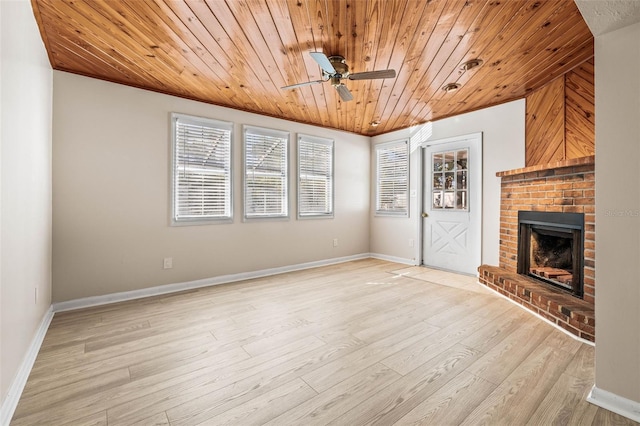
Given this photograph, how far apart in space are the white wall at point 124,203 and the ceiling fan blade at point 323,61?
2.18 meters

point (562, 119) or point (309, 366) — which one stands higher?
point (562, 119)

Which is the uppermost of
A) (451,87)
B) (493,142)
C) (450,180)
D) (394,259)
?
(451,87)

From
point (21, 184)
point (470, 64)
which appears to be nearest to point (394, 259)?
point (470, 64)

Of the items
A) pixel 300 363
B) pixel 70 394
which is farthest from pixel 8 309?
pixel 300 363

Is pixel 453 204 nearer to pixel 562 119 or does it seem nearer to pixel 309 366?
pixel 562 119

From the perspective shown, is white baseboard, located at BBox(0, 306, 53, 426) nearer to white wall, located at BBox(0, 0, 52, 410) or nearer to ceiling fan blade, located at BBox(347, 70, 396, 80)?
white wall, located at BBox(0, 0, 52, 410)

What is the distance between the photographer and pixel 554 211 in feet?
10.3

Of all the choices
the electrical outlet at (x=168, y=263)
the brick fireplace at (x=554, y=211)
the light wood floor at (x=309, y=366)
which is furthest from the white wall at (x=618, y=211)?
the electrical outlet at (x=168, y=263)

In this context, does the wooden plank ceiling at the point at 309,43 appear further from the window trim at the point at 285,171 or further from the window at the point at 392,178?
the window at the point at 392,178

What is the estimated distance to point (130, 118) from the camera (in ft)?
11.6

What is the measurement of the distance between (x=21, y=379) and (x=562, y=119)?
17.1 feet

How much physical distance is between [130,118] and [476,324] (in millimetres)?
4374

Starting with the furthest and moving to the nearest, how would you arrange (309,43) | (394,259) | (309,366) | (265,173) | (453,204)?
(394,259) < (453,204) < (265,173) < (309,43) < (309,366)

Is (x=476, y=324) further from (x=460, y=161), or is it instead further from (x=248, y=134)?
(x=248, y=134)
